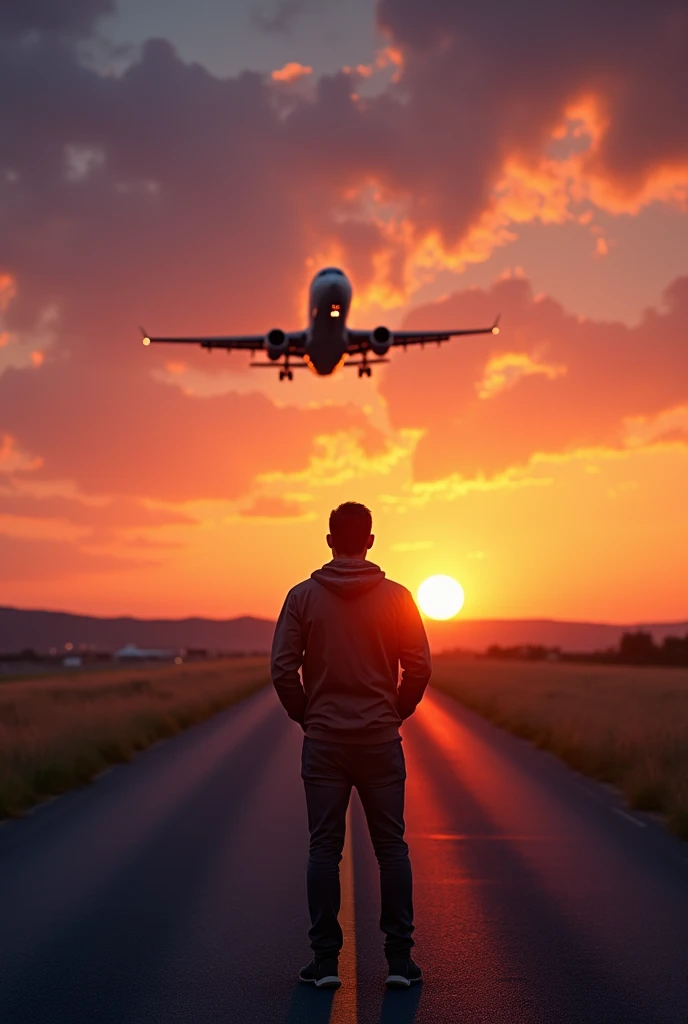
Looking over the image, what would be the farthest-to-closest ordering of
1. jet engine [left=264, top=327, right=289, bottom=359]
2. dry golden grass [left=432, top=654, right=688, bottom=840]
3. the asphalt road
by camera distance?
1. jet engine [left=264, top=327, right=289, bottom=359]
2. dry golden grass [left=432, top=654, right=688, bottom=840]
3. the asphalt road

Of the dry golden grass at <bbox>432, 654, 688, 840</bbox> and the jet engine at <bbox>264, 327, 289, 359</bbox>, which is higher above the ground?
the jet engine at <bbox>264, 327, 289, 359</bbox>

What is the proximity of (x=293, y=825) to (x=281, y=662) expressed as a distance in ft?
18.9

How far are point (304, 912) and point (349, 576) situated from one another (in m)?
2.81

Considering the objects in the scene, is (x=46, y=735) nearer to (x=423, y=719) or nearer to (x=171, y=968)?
(x=171, y=968)

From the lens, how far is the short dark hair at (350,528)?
5.24 m

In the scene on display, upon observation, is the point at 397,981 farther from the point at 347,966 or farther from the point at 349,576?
the point at 349,576

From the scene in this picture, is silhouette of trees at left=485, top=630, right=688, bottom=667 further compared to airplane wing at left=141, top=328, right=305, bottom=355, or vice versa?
silhouette of trees at left=485, top=630, right=688, bottom=667

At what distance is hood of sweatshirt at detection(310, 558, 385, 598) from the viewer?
5.08m

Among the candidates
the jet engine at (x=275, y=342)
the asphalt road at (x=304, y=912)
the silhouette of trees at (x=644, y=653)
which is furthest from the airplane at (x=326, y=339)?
the silhouette of trees at (x=644, y=653)

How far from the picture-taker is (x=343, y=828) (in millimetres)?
5035

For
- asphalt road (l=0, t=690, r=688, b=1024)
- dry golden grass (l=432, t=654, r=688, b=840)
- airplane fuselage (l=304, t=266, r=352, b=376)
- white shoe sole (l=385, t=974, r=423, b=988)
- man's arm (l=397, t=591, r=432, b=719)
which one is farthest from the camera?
airplane fuselage (l=304, t=266, r=352, b=376)

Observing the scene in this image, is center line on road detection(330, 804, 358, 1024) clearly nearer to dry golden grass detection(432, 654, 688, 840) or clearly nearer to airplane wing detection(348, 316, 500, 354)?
dry golden grass detection(432, 654, 688, 840)

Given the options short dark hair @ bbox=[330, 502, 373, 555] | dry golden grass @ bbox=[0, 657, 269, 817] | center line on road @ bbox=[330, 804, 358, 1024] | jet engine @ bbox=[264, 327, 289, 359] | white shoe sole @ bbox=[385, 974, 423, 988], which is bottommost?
center line on road @ bbox=[330, 804, 358, 1024]

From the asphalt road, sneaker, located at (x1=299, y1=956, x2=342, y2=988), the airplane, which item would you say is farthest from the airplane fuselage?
sneaker, located at (x1=299, y1=956, x2=342, y2=988)
